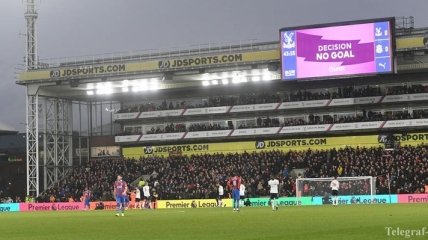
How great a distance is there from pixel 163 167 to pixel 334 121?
17864 mm

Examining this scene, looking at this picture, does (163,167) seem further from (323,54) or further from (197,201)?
(323,54)

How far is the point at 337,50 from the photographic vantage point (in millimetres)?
67938

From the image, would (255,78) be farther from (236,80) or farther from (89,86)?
(89,86)

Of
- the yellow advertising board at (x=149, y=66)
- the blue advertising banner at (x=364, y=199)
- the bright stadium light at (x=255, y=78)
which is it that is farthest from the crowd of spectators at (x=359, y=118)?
the blue advertising banner at (x=364, y=199)

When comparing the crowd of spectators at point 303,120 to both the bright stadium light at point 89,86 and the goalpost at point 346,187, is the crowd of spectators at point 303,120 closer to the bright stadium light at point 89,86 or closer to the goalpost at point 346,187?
the bright stadium light at point 89,86

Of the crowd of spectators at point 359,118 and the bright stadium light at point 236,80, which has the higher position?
the bright stadium light at point 236,80

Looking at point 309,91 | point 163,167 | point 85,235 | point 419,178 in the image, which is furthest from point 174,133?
point 85,235

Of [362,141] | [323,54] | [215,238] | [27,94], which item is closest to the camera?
[215,238]

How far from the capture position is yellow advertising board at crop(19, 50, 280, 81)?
71.1m

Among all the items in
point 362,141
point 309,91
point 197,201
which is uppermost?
point 309,91

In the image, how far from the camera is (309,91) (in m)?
77.1

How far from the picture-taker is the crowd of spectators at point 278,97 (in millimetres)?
72000

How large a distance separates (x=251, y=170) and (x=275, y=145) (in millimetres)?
9393

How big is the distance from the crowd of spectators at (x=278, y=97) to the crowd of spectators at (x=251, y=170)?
19.6 feet
